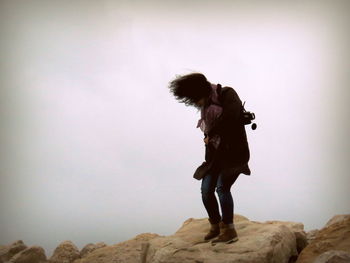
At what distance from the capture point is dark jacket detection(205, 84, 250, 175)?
4.83m

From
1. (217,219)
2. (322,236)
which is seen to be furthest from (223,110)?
(322,236)

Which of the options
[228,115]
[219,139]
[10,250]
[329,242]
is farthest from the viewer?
[10,250]

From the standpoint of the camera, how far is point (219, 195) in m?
4.86

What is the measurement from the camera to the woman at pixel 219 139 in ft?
15.8

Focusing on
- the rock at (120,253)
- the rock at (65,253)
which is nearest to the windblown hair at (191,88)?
the rock at (120,253)

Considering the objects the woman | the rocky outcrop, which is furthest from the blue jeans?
the rocky outcrop

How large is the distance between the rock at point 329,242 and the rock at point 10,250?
248 inches

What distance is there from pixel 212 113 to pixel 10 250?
632cm

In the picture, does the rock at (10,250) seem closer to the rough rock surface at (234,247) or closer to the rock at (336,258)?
the rough rock surface at (234,247)

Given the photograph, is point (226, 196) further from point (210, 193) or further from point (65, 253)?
point (65, 253)

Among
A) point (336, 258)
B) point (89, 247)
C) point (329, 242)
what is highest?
point (336, 258)

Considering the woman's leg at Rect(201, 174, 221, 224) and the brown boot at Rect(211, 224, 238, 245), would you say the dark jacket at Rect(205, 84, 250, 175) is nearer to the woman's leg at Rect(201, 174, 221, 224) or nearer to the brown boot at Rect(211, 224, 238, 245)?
the woman's leg at Rect(201, 174, 221, 224)

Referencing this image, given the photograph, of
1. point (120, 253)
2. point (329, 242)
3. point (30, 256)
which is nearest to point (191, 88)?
point (329, 242)

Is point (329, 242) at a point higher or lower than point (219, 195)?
lower
